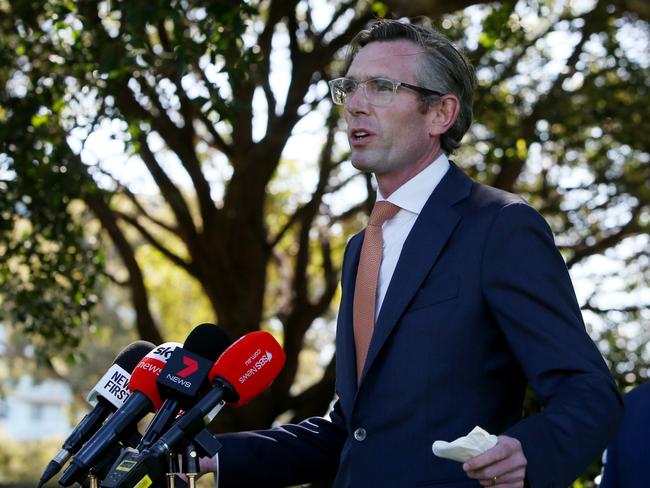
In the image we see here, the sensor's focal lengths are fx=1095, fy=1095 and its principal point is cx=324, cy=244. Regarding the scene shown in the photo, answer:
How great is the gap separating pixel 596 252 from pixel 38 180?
24.1ft

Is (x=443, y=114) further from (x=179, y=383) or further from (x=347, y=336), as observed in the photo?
(x=179, y=383)

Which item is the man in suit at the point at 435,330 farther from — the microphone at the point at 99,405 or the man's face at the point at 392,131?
the microphone at the point at 99,405

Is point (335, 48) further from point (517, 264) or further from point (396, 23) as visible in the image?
point (517, 264)

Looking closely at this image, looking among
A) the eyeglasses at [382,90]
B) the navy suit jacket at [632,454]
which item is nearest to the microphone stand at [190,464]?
the eyeglasses at [382,90]

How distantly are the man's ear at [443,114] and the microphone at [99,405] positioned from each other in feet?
4.09

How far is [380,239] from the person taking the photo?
3502 mm

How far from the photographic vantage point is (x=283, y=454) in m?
3.56

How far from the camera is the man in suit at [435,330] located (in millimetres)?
2787

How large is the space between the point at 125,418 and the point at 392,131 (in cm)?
121

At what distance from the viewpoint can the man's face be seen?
347 cm

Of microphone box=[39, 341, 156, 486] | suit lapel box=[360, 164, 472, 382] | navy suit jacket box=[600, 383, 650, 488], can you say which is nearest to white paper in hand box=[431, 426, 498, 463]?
suit lapel box=[360, 164, 472, 382]

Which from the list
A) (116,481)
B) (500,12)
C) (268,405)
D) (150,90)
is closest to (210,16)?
(150,90)

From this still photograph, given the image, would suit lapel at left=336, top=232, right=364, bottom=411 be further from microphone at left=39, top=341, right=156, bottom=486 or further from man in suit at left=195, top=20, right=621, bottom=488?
microphone at left=39, top=341, right=156, bottom=486

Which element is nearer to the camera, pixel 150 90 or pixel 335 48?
pixel 150 90
